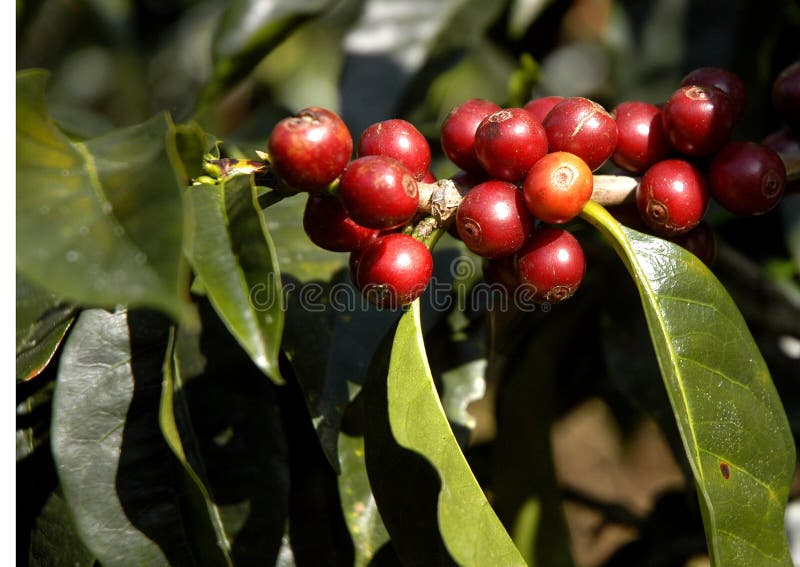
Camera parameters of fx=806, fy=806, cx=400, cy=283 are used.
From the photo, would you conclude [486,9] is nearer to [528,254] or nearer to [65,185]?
[528,254]

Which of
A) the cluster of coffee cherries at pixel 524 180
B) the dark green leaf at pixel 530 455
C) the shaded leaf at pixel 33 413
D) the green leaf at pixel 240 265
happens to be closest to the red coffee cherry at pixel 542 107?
the cluster of coffee cherries at pixel 524 180

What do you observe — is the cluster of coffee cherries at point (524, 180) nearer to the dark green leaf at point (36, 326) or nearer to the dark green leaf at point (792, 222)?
the dark green leaf at point (36, 326)

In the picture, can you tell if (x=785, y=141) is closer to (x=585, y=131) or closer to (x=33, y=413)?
(x=585, y=131)

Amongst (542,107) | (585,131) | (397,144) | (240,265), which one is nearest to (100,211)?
(240,265)

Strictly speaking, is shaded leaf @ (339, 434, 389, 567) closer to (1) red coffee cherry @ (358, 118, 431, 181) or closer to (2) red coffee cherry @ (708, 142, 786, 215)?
(1) red coffee cherry @ (358, 118, 431, 181)

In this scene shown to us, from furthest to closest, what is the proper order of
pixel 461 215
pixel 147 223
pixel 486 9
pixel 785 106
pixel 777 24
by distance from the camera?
1. pixel 486 9
2. pixel 777 24
3. pixel 785 106
4. pixel 461 215
5. pixel 147 223

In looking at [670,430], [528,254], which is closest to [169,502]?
[528,254]
